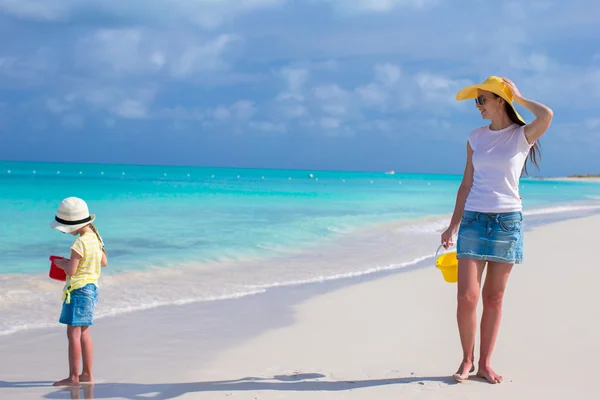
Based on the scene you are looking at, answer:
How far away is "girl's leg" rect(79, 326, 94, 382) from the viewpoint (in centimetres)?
389

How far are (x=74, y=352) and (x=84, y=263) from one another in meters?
0.53

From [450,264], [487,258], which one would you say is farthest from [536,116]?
[450,264]

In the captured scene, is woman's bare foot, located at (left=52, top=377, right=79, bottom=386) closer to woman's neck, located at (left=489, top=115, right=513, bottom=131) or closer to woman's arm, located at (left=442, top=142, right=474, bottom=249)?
woman's arm, located at (left=442, top=142, right=474, bottom=249)

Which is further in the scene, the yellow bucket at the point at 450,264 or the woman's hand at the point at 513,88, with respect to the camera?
the yellow bucket at the point at 450,264

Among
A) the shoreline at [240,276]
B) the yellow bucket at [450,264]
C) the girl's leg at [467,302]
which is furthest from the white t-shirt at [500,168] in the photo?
the shoreline at [240,276]

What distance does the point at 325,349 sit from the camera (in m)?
4.70

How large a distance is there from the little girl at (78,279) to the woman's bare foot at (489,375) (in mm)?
2329

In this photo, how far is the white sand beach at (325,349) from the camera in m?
3.82

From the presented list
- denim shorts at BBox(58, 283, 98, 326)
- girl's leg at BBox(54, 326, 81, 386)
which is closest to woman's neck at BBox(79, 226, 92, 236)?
denim shorts at BBox(58, 283, 98, 326)

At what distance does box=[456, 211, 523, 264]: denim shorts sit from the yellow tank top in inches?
84.9

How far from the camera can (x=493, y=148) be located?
376 centimetres

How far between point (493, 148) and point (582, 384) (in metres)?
1.51

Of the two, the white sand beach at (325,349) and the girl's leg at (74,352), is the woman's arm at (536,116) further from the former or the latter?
the girl's leg at (74,352)

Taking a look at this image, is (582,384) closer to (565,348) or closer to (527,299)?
(565,348)
